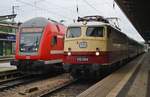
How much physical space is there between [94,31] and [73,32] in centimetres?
109

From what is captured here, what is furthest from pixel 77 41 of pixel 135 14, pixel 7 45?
pixel 7 45

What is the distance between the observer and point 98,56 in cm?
1720

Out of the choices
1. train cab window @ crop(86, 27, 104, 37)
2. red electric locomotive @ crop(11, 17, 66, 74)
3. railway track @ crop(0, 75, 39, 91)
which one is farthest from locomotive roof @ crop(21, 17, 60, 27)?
train cab window @ crop(86, 27, 104, 37)

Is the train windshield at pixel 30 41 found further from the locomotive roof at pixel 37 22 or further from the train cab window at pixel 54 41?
the train cab window at pixel 54 41

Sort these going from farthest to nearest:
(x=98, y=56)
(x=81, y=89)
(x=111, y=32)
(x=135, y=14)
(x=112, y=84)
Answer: (x=135, y=14)
(x=111, y=32)
(x=98, y=56)
(x=81, y=89)
(x=112, y=84)

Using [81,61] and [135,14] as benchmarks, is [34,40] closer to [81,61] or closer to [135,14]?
[81,61]

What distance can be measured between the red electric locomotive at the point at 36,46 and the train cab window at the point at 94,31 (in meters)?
2.90

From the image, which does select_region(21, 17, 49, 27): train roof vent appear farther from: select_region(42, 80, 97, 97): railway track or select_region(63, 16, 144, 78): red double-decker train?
select_region(42, 80, 97, 97): railway track

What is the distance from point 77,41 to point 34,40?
305 cm

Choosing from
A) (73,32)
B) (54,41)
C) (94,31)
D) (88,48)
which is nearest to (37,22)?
(54,41)

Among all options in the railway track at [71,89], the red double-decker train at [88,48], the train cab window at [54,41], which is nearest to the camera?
the railway track at [71,89]

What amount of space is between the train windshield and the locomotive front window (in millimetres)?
2102

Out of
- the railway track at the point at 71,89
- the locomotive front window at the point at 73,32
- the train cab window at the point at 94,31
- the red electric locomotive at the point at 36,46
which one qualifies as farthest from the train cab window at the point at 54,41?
the train cab window at the point at 94,31

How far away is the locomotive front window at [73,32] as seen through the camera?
59.3 ft
